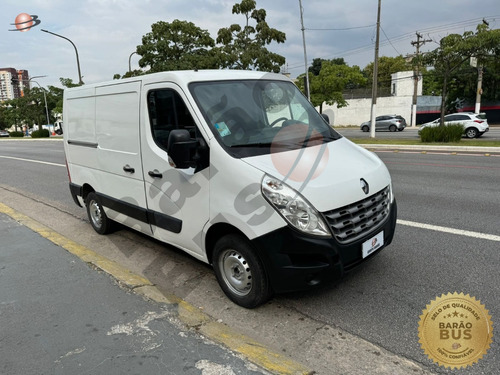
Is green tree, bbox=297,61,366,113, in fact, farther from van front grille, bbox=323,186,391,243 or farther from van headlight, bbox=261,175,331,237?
van headlight, bbox=261,175,331,237

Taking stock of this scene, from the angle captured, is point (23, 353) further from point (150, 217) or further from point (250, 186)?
point (250, 186)

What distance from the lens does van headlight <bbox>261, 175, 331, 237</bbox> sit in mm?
2812

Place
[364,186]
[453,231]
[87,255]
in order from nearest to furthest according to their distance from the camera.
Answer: [364,186] < [87,255] < [453,231]

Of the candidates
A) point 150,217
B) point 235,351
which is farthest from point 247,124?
point 235,351

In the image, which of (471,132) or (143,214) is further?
(471,132)

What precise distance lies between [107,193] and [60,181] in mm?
6127

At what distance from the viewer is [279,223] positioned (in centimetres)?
280

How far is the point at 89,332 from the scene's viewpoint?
297 centimetres

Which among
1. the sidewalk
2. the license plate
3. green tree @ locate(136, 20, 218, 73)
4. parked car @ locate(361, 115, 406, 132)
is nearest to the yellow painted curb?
the sidewalk

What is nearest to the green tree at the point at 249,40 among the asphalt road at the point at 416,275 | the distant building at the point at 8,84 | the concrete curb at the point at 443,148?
the concrete curb at the point at 443,148

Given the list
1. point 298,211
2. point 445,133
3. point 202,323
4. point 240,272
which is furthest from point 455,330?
point 445,133

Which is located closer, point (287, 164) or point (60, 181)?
point (287, 164)

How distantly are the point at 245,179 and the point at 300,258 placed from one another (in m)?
0.74

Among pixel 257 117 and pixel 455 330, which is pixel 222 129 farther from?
pixel 455 330
